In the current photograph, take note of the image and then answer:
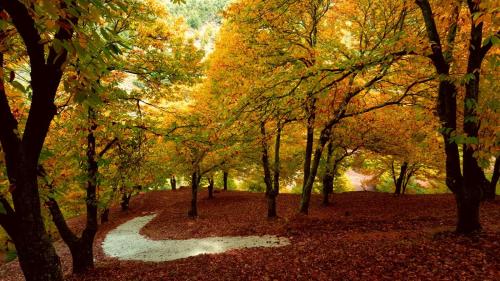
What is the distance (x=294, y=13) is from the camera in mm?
12805

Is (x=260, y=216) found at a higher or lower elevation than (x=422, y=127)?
lower

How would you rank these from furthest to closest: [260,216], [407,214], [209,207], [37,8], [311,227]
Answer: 1. [209,207]
2. [260,216]
3. [407,214]
4. [311,227]
5. [37,8]

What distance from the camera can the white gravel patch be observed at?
13602 mm

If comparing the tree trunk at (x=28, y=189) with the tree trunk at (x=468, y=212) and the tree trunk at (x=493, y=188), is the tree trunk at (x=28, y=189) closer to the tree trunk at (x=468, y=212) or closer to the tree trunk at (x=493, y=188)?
the tree trunk at (x=468, y=212)

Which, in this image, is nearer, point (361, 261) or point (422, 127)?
point (361, 261)

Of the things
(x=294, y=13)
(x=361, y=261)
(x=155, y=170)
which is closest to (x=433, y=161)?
(x=294, y=13)

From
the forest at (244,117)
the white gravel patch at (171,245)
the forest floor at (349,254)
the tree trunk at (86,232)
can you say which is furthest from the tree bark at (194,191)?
the tree trunk at (86,232)

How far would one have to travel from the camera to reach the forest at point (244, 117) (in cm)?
420

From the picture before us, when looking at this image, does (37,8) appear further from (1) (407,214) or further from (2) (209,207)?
(2) (209,207)

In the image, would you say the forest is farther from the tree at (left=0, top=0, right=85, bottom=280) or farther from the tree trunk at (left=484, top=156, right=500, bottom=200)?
the tree trunk at (left=484, top=156, right=500, bottom=200)

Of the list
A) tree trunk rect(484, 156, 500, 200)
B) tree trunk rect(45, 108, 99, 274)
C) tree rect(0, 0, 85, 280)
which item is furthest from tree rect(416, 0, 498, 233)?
tree trunk rect(484, 156, 500, 200)

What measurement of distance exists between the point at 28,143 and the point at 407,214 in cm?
1670

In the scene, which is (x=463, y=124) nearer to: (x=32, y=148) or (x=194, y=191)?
(x=32, y=148)

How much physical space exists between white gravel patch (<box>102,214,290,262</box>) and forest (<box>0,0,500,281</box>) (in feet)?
0.59
